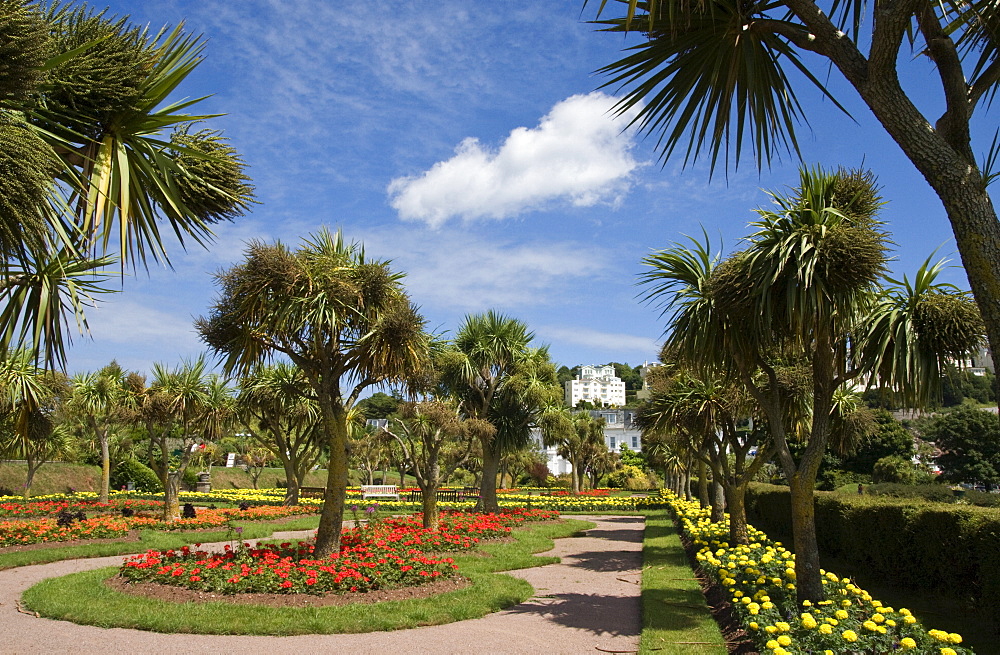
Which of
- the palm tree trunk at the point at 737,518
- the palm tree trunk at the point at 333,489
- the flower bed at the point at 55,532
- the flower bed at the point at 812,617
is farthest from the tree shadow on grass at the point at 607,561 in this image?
the flower bed at the point at 55,532

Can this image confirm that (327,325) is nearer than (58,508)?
Yes

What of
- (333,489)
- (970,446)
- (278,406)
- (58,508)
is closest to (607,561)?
(333,489)

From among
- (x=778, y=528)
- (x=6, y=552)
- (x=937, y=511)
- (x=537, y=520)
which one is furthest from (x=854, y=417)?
(x=6, y=552)

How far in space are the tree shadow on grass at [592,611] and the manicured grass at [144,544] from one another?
6.79 meters

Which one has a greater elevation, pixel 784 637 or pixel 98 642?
pixel 784 637

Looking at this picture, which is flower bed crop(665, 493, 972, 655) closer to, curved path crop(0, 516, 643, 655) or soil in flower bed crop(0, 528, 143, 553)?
curved path crop(0, 516, 643, 655)

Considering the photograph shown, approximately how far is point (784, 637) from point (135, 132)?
5.62 m

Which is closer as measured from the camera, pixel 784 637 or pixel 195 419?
pixel 784 637

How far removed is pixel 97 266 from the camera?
19.0 feet

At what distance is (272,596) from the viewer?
8859 mm

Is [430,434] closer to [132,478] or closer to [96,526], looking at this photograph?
[96,526]

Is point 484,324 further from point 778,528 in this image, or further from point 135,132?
point 135,132

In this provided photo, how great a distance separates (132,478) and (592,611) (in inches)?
1517

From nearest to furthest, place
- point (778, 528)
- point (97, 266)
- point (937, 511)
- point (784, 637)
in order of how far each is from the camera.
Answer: point (784, 637), point (97, 266), point (937, 511), point (778, 528)
